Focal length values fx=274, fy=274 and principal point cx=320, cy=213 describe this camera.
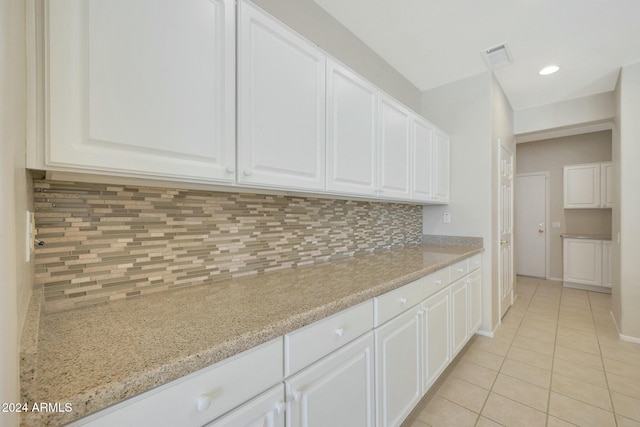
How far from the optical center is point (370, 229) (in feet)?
7.64

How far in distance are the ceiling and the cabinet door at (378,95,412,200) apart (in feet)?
1.97

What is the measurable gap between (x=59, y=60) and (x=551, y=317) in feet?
14.8

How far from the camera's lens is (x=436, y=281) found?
1771 mm

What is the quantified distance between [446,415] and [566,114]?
3.74 m

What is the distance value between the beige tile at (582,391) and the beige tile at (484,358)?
35 cm

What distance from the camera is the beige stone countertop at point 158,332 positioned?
513 millimetres

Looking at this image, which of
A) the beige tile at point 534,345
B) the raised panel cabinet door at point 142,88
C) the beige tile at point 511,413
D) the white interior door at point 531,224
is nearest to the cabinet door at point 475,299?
the beige tile at point 534,345

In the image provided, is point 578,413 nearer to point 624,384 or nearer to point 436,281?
point 624,384

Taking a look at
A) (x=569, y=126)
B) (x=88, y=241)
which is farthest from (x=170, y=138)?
(x=569, y=126)

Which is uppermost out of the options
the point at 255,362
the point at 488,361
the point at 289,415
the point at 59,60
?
the point at 59,60

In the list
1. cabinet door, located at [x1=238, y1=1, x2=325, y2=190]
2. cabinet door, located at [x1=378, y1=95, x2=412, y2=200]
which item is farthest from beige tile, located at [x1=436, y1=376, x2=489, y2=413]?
cabinet door, located at [x1=238, y1=1, x2=325, y2=190]

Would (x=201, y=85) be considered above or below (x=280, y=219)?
above

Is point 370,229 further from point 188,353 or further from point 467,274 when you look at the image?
point 188,353

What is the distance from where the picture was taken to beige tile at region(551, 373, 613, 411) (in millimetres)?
1771
